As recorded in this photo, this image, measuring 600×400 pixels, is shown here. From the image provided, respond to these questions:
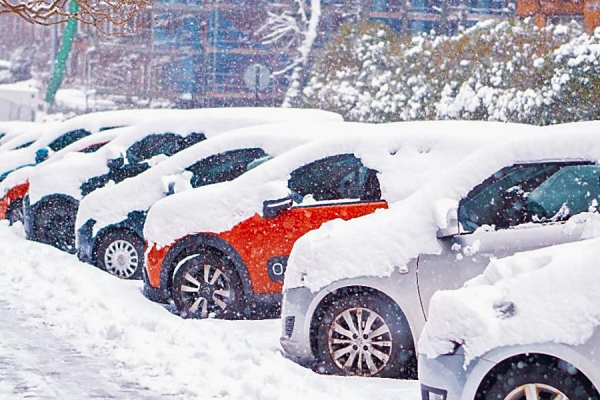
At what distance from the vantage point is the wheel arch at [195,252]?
347 inches

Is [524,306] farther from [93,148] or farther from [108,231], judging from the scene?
[93,148]

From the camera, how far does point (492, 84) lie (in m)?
23.2

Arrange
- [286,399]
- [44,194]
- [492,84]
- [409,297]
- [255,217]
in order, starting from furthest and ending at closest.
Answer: [492,84]
[44,194]
[255,217]
[409,297]
[286,399]

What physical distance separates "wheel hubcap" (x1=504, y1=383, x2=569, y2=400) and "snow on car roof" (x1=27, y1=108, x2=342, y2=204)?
8094mm

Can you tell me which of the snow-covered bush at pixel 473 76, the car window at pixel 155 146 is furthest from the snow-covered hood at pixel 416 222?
the snow-covered bush at pixel 473 76

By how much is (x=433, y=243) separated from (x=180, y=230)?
123 inches

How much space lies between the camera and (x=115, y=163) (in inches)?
509

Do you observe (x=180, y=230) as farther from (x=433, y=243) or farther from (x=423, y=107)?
(x=423, y=107)

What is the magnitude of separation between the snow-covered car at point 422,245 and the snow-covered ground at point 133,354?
0.83ft

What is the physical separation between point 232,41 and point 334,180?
42.1 meters

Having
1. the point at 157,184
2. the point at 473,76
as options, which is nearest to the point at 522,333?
the point at 157,184

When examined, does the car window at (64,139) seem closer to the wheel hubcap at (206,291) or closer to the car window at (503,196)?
the wheel hubcap at (206,291)

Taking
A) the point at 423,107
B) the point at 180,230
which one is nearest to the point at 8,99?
the point at 423,107

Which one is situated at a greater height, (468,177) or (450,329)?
(468,177)
